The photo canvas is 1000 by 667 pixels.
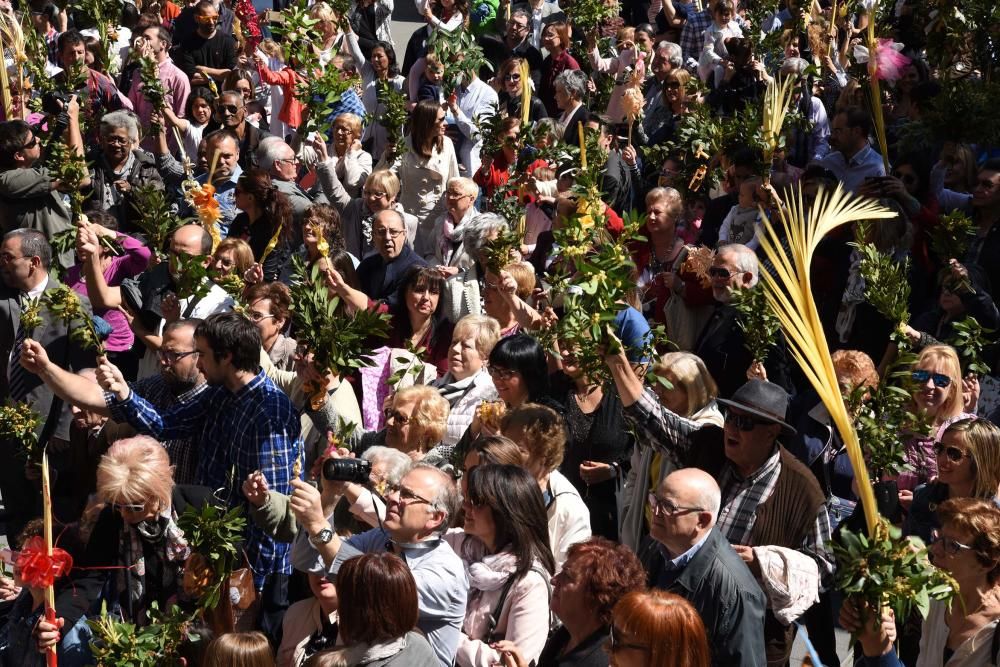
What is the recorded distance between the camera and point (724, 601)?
183 inches

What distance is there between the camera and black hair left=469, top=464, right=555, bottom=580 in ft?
16.6

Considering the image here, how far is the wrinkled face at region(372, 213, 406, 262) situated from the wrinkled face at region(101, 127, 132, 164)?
2626mm

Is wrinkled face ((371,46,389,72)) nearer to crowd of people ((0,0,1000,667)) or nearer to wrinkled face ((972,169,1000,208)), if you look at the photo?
crowd of people ((0,0,1000,667))

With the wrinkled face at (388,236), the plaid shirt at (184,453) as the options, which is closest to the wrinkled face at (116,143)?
the wrinkled face at (388,236)

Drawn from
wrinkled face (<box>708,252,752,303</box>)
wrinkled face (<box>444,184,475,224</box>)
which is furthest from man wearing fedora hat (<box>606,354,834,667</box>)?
wrinkled face (<box>444,184,475,224</box>)

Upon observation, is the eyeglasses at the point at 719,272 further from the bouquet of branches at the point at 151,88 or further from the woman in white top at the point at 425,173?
the bouquet of branches at the point at 151,88

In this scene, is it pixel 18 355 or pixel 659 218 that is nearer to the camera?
pixel 18 355

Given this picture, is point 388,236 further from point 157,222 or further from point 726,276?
point 726,276

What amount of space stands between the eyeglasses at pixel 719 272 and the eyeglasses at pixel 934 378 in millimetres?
1217

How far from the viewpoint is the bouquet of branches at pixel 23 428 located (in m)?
7.10

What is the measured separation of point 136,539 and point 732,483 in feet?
7.73

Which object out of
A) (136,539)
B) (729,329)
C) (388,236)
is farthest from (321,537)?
(388,236)

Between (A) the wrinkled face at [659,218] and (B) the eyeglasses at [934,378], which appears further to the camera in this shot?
(A) the wrinkled face at [659,218]

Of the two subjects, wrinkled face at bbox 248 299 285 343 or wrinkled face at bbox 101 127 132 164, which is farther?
wrinkled face at bbox 101 127 132 164
